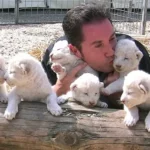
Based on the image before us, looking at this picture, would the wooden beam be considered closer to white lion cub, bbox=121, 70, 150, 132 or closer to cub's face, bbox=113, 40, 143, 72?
white lion cub, bbox=121, 70, 150, 132

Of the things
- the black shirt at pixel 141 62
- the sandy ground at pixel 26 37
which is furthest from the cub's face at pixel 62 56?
the sandy ground at pixel 26 37

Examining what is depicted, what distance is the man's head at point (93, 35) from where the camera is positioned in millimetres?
3717

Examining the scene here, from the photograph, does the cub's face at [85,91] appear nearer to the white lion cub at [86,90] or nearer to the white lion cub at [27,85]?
the white lion cub at [86,90]

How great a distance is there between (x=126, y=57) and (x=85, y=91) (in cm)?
51

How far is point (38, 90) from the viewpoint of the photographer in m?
3.38

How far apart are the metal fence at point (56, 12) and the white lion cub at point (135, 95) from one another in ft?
20.0

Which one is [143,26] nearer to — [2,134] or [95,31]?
[95,31]

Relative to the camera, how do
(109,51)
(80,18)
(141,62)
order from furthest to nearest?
(141,62) → (80,18) → (109,51)

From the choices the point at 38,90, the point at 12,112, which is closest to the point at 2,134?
the point at 12,112

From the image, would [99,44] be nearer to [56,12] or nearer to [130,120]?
[130,120]

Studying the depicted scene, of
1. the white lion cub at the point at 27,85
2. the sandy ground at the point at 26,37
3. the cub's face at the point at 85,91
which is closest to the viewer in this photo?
the white lion cub at the point at 27,85

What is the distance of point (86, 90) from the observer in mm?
3512

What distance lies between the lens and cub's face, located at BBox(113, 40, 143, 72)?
374 centimetres

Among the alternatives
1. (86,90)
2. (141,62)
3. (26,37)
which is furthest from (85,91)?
(26,37)
